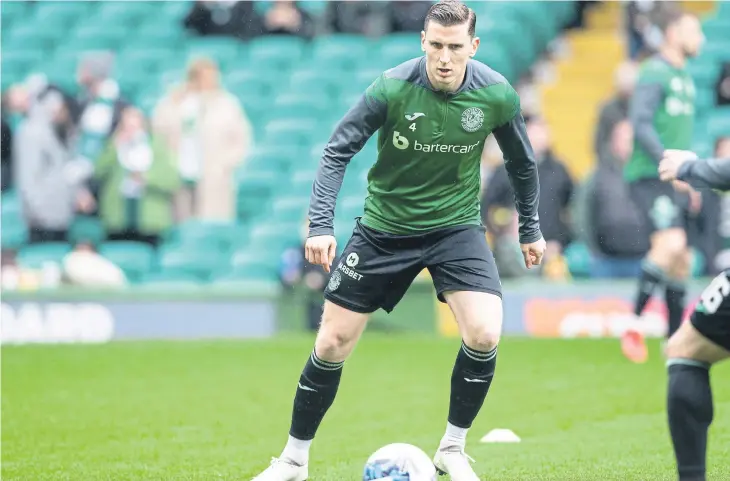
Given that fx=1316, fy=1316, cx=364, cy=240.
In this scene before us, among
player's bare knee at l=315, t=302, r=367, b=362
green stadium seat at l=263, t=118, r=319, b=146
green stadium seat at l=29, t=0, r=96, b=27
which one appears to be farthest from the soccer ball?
green stadium seat at l=29, t=0, r=96, b=27

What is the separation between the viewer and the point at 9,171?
61.5 feet

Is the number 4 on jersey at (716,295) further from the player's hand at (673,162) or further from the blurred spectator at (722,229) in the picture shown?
the blurred spectator at (722,229)

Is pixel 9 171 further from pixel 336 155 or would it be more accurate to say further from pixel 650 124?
pixel 336 155

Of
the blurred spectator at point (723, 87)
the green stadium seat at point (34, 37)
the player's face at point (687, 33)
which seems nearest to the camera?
the player's face at point (687, 33)

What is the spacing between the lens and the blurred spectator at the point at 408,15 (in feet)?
59.9

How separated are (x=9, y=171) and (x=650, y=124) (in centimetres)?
1110

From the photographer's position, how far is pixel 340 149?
248 inches

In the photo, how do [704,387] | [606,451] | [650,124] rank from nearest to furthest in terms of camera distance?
[704,387] → [606,451] → [650,124]

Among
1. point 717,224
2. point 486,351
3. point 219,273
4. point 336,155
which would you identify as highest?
point 336,155

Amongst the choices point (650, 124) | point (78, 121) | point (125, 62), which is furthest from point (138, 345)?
point (125, 62)

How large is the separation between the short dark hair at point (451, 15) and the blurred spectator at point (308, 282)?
8751 mm

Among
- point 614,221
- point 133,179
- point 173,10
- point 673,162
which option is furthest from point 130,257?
point 673,162

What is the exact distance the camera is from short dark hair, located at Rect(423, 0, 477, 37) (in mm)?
6047

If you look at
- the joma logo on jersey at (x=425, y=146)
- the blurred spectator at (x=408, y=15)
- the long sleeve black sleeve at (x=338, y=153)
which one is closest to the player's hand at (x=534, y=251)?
the joma logo on jersey at (x=425, y=146)
